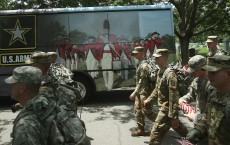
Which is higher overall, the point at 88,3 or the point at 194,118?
the point at 88,3

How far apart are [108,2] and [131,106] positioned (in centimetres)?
579

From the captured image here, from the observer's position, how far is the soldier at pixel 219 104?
2.62 metres

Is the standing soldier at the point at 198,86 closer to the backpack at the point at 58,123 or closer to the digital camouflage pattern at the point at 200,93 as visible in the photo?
the digital camouflage pattern at the point at 200,93

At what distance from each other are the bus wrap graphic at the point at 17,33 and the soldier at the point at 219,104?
7190 mm

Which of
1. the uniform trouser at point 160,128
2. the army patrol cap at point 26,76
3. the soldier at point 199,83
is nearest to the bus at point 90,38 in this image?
the uniform trouser at point 160,128

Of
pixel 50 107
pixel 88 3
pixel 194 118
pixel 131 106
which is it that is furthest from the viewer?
pixel 88 3

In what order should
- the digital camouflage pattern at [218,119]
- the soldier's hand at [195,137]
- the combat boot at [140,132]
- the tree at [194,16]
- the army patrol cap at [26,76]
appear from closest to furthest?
the army patrol cap at [26,76] → the digital camouflage pattern at [218,119] → the soldier's hand at [195,137] → the combat boot at [140,132] → the tree at [194,16]

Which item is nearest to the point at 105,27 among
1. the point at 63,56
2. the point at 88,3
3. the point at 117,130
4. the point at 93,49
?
the point at 93,49

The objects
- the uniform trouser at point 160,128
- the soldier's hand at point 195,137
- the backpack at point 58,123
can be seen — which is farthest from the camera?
the uniform trouser at point 160,128

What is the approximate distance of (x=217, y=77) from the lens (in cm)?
272

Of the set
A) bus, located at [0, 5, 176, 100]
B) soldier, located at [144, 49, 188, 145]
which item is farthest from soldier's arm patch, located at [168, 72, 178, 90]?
bus, located at [0, 5, 176, 100]

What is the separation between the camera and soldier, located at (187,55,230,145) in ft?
8.61

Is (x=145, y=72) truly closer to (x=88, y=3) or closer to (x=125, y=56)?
(x=125, y=56)

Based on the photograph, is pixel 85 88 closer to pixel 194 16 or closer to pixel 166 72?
pixel 166 72
